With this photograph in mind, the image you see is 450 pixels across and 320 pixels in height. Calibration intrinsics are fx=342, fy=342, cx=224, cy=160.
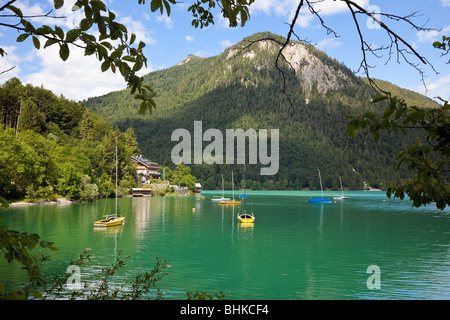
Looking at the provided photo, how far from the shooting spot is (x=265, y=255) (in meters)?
25.3

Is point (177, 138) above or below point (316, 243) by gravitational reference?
above

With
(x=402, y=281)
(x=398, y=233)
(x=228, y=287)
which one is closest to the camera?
(x=228, y=287)

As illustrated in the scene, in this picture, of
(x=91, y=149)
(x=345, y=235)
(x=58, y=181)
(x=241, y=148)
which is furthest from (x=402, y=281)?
(x=241, y=148)

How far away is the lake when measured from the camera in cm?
1712

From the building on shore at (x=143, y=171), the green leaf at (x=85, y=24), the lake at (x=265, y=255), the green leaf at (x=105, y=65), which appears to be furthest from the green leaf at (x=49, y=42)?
the building on shore at (x=143, y=171)

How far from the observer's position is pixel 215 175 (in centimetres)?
17662

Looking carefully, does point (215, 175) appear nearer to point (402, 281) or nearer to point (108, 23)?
point (402, 281)

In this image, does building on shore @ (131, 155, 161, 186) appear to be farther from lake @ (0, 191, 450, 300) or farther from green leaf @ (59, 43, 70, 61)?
green leaf @ (59, 43, 70, 61)

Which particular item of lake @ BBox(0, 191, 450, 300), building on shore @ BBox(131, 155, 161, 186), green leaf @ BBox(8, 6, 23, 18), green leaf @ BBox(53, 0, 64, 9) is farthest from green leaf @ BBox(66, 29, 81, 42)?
building on shore @ BBox(131, 155, 161, 186)

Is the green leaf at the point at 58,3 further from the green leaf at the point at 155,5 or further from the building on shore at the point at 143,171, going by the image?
the building on shore at the point at 143,171

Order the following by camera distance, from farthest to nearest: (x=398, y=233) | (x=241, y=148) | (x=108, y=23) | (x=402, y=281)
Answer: (x=241, y=148), (x=398, y=233), (x=402, y=281), (x=108, y=23)

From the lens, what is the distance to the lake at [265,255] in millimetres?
17125

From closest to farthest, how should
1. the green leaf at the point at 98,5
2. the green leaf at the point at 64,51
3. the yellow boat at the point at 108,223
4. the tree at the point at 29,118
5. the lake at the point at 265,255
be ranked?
1. the green leaf at the point at 98,5
2. the green leaf at the point at 64,51
3. the lake at the point at 265,255
4. the yellow boat at the point at 108,223
5. the tree at the point at 29,118
